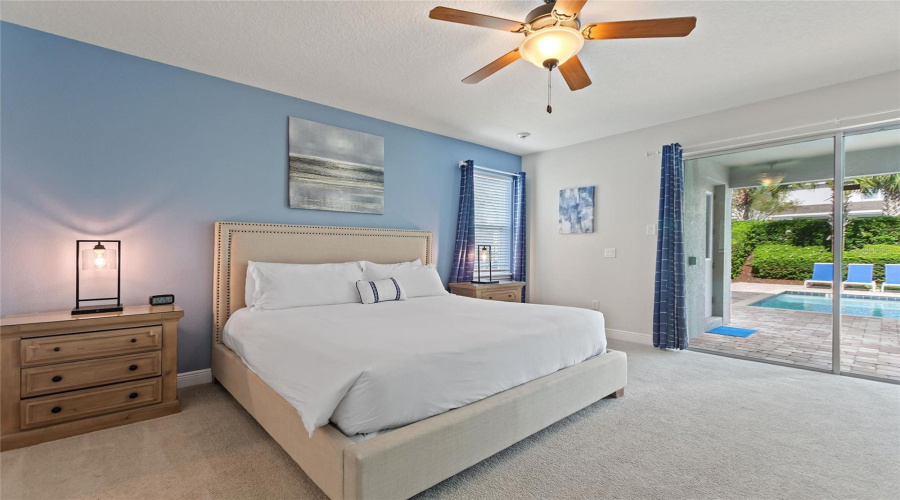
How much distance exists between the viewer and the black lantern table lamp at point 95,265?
2584 mm

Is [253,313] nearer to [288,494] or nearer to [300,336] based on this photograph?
[300,336]

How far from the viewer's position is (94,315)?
8.07 ft

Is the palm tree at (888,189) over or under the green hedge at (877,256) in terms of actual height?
over

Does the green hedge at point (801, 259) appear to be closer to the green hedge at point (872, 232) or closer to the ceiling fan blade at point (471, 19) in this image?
the green hedge at point (872, 232)

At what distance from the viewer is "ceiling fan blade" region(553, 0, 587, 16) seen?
1.90 meters

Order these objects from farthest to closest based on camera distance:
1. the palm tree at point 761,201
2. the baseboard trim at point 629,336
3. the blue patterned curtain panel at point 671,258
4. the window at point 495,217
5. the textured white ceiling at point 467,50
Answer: the window at point 495,217
the baseboard trim at point 629,336
the blue patterned curtain panel at point 671,258
the palm tree at point 761,201
the textured white ceiling at point 467,50

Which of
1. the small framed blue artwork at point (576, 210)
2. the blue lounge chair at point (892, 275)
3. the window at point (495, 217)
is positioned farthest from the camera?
the window at point (495, 217)

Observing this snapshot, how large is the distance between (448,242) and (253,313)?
2.60m

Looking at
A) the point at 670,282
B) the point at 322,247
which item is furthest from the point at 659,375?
the point at 322,247

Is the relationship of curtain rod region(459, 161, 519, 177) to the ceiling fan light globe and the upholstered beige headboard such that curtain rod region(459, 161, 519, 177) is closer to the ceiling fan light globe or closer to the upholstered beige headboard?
the upholstered beige headboard

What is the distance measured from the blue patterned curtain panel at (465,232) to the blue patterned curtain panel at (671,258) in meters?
2.14

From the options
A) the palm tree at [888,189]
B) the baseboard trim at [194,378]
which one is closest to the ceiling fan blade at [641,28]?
the palm tree at [888,189]

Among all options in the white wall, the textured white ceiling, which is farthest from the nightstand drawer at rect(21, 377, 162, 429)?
the white wall

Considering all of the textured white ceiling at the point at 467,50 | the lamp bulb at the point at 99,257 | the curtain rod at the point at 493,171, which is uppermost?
the textured white ceiling at the point at 467,50
